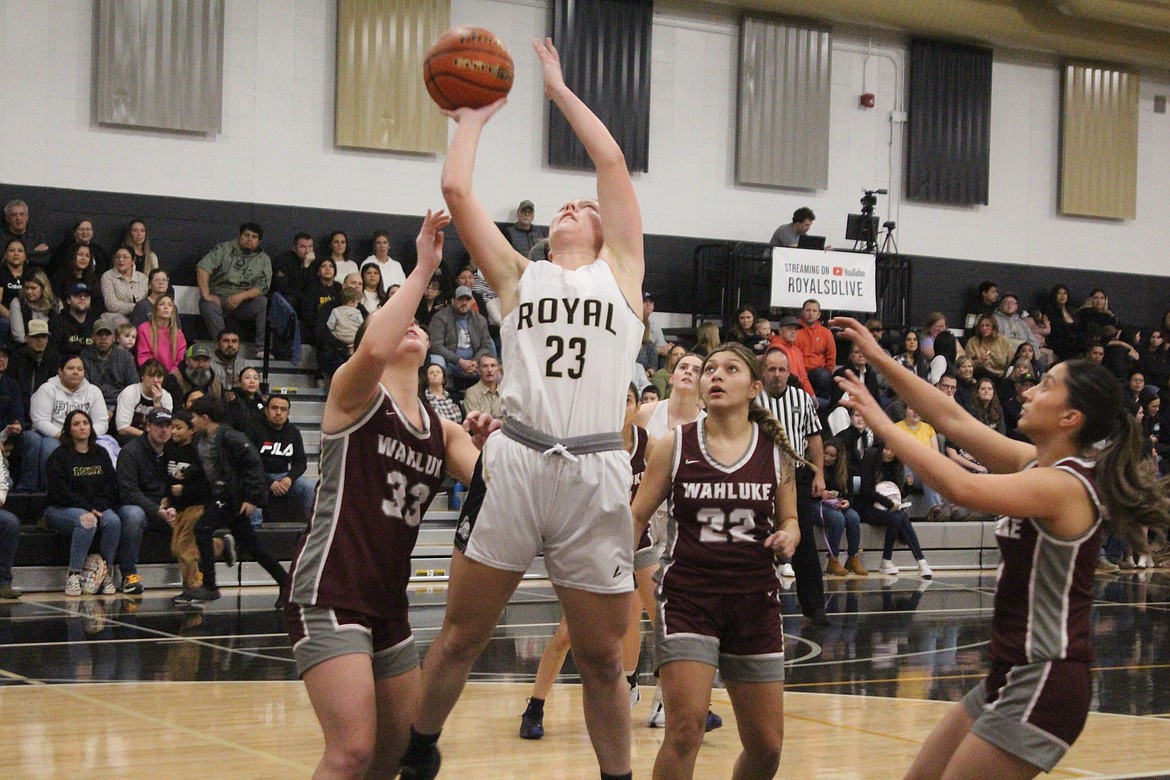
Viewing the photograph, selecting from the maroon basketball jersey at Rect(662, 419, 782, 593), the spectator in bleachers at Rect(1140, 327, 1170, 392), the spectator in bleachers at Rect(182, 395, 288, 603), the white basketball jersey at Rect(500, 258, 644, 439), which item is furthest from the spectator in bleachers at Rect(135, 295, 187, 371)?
the spectator in bleachers at Rect(1140, 327, 1170, 392)

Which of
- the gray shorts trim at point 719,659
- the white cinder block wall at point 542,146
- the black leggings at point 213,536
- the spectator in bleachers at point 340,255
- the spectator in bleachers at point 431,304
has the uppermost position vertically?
the white cinder block wall at point 542,146

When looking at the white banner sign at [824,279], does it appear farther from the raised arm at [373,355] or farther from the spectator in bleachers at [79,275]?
the raised arm at [373,355]

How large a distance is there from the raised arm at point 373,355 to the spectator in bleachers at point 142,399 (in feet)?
26.9

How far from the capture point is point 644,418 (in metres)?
6.39

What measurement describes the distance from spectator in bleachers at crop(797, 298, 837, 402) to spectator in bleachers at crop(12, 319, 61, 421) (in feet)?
24.8

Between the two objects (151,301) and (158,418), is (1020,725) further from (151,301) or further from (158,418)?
(151,301)

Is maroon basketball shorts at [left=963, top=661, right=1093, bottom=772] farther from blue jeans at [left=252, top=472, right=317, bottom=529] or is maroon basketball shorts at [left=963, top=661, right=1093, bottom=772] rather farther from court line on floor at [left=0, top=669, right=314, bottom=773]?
blue jeans at [left=252, top=472, right=317, bottom=529]

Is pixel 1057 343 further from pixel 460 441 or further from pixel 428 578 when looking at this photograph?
pixel 460 441

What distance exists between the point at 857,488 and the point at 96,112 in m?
8.44

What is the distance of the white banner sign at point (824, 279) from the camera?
15328 mm

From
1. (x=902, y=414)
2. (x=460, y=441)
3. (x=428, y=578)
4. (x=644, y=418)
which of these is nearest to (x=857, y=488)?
(x=902, y=414)

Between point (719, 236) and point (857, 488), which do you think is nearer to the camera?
point (857, 488)

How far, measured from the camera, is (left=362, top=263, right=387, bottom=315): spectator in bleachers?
1365 cm

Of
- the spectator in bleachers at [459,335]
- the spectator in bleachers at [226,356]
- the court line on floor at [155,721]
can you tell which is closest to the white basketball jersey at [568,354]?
the court line on floor at [155,721]
